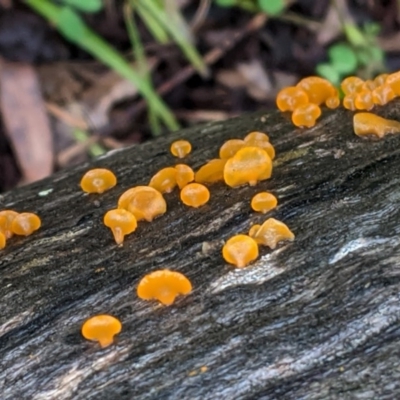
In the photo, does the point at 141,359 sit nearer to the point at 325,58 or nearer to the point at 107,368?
the point at 107,368

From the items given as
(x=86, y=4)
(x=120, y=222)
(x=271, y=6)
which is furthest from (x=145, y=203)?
(x=271, y=6)

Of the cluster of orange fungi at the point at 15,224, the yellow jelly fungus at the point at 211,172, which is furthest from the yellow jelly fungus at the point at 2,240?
the yellow jelly fungus at the point at 211,172

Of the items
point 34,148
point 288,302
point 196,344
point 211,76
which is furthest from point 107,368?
point 211,76

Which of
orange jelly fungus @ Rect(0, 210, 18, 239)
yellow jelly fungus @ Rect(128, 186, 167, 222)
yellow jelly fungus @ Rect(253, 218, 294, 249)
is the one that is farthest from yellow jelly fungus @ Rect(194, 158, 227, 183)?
orange jelly fungus @ Rect(0, 210, 18, 239)

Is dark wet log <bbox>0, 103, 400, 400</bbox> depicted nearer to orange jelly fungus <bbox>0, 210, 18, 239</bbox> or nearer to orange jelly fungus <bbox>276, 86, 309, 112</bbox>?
orange jelly fungus <bbox>0, 210, 18, 239</bbox>

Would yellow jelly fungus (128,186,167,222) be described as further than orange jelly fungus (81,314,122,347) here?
Yes

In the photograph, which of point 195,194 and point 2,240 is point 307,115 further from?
point 2,240
